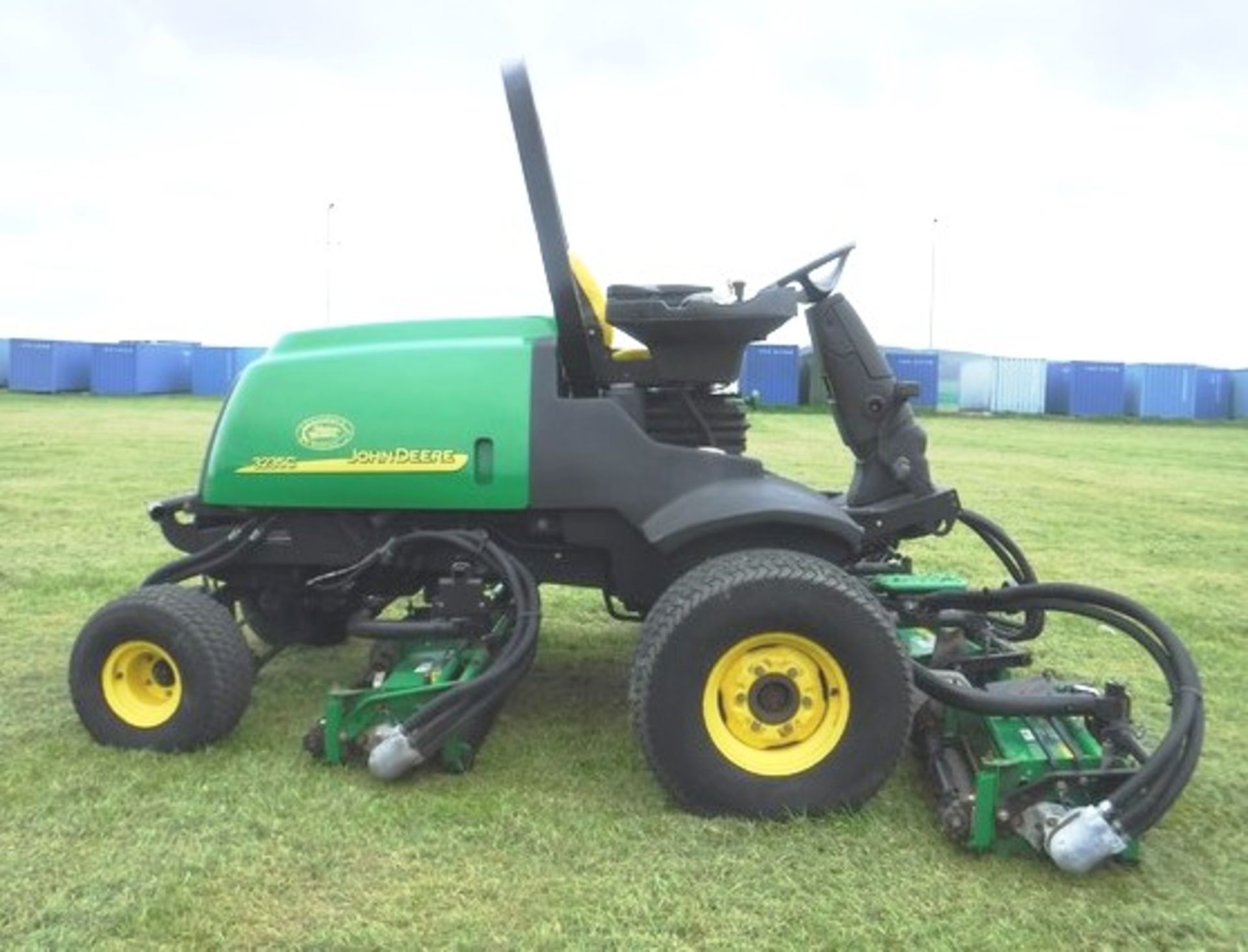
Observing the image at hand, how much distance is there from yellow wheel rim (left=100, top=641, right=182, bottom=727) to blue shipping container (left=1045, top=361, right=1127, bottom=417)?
101ft

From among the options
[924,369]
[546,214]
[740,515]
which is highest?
[924,369]

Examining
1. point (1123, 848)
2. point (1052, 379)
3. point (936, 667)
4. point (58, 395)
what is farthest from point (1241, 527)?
point (58, 395)

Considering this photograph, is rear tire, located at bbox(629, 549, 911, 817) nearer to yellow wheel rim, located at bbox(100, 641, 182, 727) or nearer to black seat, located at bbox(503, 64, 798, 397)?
black seat, located at bbox(503, 64, 798, 397)

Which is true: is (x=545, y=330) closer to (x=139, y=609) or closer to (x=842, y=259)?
(x=842, y=259)

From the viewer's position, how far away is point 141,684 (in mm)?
3633

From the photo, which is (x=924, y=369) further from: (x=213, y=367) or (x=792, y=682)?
(x=792, y=682)

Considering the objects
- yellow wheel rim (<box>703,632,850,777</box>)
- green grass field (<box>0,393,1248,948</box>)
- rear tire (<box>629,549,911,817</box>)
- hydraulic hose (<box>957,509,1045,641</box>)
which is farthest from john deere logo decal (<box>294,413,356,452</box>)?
hydraulic hose (<box>957,509,1045,641</box>)

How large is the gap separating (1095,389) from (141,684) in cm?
3124

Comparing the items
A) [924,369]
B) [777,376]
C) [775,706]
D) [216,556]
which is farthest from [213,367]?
[775,706]

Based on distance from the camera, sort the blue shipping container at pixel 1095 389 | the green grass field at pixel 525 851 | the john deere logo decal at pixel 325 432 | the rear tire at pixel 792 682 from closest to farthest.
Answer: the green grass field at pixel 525 851 < the rear tire at pixel 792 682 < the john deere logo decal at pixel 325 432 < the blue shipping container at pixel 1095 389

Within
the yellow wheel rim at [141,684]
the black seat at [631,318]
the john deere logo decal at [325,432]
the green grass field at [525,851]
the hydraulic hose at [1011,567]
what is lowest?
the green grass field at [525,851]

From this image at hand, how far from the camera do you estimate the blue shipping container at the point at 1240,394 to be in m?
32.1

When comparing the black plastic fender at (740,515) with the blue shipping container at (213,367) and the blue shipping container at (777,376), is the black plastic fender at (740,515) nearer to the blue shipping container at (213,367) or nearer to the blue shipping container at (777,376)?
the blue shipping container at (777,376)

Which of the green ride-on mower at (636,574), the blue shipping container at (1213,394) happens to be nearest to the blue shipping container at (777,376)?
the blue shipping container at (1213,394)
